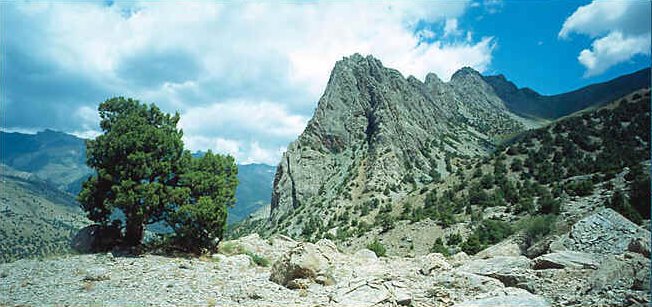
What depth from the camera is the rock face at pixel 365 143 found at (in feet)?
358

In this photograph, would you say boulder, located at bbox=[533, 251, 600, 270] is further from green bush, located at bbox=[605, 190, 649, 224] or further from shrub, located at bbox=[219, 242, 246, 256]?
shrub, located at bbox=[219, 242, 246, 256]

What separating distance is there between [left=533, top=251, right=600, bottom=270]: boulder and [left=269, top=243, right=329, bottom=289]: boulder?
369 inches

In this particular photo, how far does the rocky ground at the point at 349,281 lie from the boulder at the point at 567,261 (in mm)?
34

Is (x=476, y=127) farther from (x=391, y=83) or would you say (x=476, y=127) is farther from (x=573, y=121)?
(x=573, y=121)

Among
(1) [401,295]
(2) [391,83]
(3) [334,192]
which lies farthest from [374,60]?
(1) [401,295]

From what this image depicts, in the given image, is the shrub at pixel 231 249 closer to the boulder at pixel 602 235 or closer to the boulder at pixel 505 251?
the boulder at pixel 505 251

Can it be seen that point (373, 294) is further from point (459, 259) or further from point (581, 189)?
point (581, 189)

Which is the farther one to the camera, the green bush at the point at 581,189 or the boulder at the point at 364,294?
the green bush at the point at 581,189

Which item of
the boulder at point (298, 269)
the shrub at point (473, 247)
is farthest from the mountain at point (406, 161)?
the boulder at point (298, 269)

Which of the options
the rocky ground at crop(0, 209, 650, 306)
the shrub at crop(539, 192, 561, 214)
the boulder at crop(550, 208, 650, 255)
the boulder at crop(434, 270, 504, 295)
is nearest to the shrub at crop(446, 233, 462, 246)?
the shrub at crop(539, 192, 561, 214)

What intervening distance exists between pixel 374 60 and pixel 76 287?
518 feet

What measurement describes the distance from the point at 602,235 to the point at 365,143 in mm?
110617

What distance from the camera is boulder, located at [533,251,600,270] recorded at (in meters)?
14.6

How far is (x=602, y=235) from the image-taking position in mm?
18625
